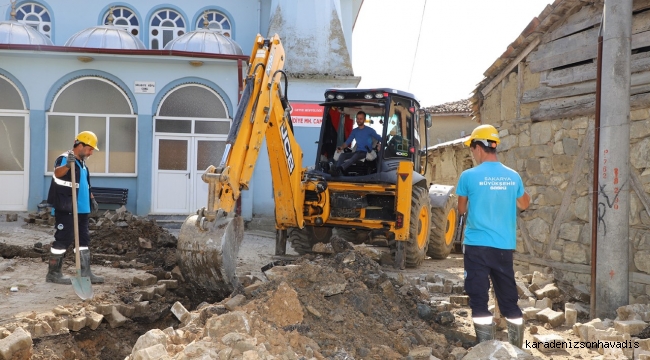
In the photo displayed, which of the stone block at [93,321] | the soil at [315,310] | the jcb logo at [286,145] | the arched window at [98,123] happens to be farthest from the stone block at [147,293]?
the arched window at [98,123]

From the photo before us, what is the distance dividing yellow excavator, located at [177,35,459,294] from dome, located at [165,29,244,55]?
732 cm

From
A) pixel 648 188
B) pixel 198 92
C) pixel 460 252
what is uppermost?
pixel 198 92

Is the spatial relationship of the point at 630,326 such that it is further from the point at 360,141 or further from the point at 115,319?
the point at 360,141

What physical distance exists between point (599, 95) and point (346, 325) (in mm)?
3697

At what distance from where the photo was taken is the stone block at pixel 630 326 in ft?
19.6

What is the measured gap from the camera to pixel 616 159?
21.9 ft

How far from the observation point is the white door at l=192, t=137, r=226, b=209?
16219 millimetres

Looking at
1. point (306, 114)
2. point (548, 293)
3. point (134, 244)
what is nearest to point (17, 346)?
point (548, 293)

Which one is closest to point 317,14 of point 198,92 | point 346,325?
point 198,92

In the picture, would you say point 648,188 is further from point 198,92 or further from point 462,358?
point 198,92

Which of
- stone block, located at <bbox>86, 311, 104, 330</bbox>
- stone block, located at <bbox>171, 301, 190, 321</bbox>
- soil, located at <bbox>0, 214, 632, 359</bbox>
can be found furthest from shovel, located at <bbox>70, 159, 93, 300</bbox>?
stone block, located at <bbox>171, 301, 190, 321</bbox>

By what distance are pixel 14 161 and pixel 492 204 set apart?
1356cm

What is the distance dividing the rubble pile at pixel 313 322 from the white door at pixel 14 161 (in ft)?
36.0

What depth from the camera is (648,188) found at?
7.08m
